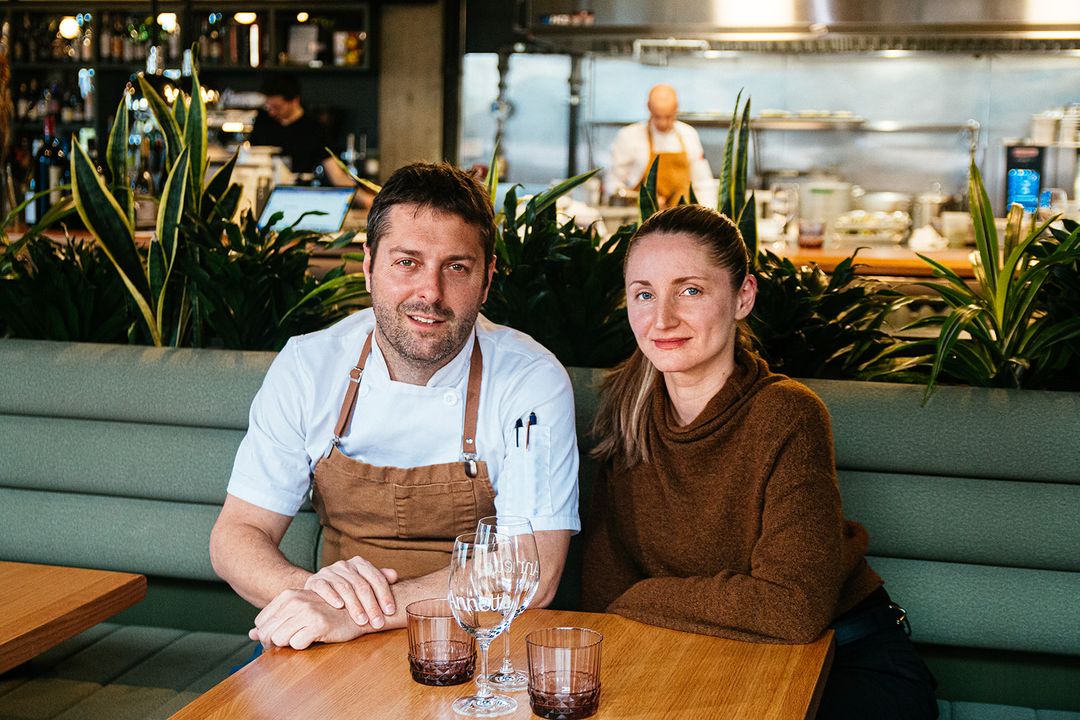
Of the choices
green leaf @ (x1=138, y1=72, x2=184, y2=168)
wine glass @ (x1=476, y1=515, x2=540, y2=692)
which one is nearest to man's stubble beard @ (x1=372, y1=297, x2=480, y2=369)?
wine glass @ (x1=476, y1=515, x2=540, y2=692)

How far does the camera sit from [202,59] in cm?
872

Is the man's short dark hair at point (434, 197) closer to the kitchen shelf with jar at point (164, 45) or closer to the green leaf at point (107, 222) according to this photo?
the green leaf at point (107, 222)

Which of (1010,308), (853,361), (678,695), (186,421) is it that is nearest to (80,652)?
(186,421)

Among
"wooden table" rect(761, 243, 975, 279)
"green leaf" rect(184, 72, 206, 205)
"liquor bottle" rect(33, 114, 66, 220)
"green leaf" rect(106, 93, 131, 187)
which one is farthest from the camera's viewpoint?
"liquor bottle" rect(33, 114, 66, 220)

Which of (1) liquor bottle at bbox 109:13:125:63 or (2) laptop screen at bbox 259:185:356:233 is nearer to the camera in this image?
(2) laptop screen at bbox 259:185:356:233

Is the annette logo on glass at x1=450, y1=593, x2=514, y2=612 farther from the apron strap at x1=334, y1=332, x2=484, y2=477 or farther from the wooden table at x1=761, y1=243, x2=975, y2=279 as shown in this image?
the wooden table at x1=761, y1=243, x2=975, y2=279

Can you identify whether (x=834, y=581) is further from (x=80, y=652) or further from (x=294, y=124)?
(x=294, y=124)

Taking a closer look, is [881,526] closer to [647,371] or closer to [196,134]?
[647,371]

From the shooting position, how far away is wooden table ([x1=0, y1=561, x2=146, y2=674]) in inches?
72.4

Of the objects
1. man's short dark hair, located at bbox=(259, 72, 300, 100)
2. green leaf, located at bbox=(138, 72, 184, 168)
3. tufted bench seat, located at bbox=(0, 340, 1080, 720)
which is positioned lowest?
tufted bench seat, located at bbox=(0, 340, 1080, 720)

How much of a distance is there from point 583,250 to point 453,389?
0.83 m

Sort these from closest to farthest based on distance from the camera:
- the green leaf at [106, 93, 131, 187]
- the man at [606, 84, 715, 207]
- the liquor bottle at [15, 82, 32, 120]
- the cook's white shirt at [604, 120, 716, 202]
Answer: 1. the green leaf at [106, 93, 131, 187]
2. the man at [606, 84, 715, 207]
3. the cook's white shirt at [604, 120, 716, 202]
4. the liquor bottle at [15, 82, 32, 120]

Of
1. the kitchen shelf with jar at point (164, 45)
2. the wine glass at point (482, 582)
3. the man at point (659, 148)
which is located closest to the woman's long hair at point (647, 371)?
the wine glass at point (482, 582)

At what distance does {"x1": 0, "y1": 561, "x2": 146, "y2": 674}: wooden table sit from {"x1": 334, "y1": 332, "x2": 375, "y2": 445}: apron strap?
1.41ft
